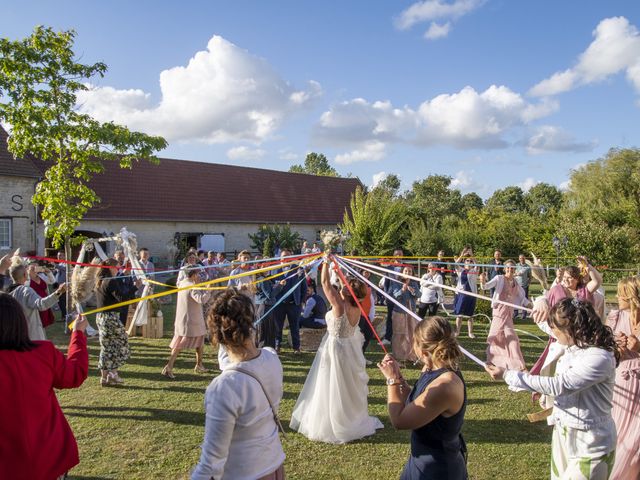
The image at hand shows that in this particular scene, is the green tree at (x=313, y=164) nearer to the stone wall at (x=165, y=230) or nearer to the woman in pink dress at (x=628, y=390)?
the stone wall at (x=165, y=230)

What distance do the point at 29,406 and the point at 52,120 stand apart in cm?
902

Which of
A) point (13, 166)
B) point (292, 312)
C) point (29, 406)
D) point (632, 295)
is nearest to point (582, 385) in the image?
point (632, 295)

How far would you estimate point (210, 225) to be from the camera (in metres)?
26.0

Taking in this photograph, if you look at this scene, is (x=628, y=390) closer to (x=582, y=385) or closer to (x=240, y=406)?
(x=582, y=385)

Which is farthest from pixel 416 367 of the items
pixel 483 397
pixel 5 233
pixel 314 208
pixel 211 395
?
pixel 314 208

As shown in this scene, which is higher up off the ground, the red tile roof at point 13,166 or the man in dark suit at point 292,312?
the red tile roof at point 13,166

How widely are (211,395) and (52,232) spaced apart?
30.9ft

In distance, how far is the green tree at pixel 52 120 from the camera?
9.41 metres

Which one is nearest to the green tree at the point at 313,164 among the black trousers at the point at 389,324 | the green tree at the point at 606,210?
the green tree at the point at 606,210

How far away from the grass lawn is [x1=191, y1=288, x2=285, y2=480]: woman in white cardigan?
2.30m

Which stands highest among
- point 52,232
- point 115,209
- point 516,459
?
point 115,209

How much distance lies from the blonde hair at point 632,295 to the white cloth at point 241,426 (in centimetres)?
311

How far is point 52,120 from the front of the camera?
32.4 ft

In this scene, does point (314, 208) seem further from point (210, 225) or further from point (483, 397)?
point (483, 397)
